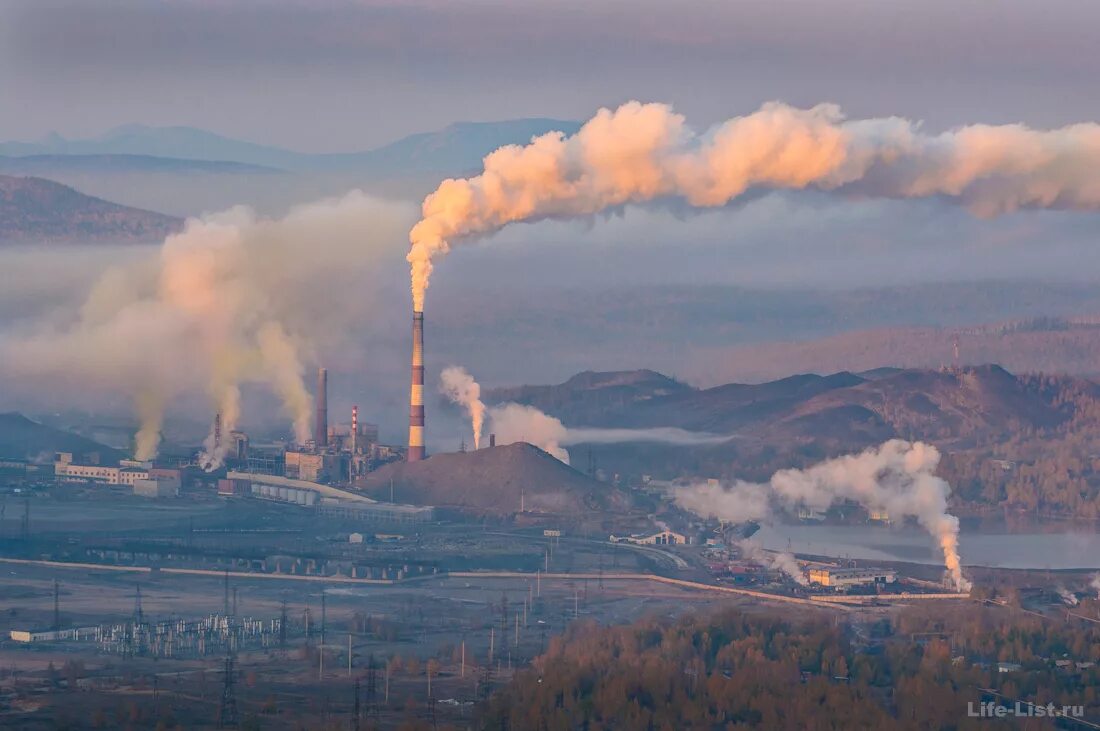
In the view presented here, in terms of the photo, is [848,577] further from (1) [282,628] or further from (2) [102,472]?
(2) [102,472]

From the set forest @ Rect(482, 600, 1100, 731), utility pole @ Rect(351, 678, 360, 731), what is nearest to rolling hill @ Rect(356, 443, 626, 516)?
forest @ Rect(482, 600, 1100, 731)

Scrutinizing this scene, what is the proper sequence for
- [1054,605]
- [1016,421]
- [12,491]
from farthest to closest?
1. [1016,421]
2. [12,491]
3. [1054,605]

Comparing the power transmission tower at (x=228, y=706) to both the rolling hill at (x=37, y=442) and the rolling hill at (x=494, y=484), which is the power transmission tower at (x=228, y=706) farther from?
the rolling hill at (x=37, y=442)

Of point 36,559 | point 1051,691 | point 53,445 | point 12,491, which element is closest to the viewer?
point 1051,691

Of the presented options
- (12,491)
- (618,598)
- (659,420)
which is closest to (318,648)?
(618,598)

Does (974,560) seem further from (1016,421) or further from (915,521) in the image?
(1016,421)

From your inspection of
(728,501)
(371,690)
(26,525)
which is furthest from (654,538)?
(371,690)

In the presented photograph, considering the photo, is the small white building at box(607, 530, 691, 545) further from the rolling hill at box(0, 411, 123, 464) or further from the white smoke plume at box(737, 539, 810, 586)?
the rolling hill at box(0, 411, 123, 464)

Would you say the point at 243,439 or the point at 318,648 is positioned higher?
the point at 243,439
